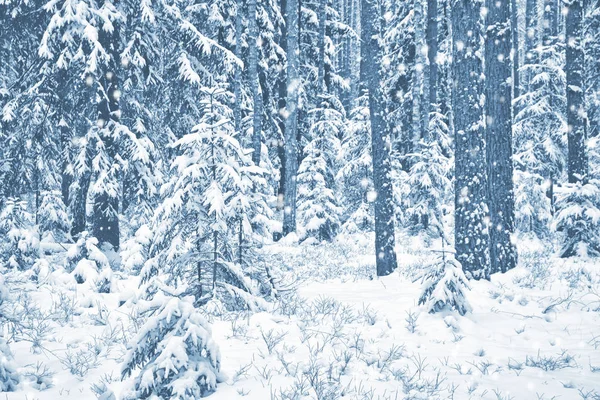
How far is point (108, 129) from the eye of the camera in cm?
1127

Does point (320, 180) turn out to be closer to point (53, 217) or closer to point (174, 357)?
point (53, 217)

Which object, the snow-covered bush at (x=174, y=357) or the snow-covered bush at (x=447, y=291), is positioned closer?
the snow-covered bush at (x=174, y=357)

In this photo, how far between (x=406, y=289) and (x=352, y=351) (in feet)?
11.4

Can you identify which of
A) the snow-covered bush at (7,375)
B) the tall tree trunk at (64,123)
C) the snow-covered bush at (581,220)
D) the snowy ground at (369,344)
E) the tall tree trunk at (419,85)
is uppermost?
the tall tree trunk at (419,85)

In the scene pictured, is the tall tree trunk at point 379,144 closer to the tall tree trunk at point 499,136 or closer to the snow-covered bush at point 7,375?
the tall tree trunk at point 499,136

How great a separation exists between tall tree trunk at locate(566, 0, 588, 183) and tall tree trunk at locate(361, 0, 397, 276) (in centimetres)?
569

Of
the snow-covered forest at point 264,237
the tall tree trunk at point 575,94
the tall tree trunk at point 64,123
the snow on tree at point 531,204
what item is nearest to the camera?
the snow-covered forest at point 264,237

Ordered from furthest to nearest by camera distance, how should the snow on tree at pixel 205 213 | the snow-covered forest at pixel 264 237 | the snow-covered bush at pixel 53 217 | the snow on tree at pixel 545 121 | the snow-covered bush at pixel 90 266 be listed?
the snow on tree at pixel 545 121 < the snow-covered bush at pixel 53 217 < the snow-covered bush at pixel 90 266 < the snow on tree at pixel 205 213 < the snow-covered forest at pixel 264 237

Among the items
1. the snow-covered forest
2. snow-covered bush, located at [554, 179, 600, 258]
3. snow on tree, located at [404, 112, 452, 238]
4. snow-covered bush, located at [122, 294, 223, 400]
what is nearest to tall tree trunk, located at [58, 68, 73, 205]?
the snow-covered forest

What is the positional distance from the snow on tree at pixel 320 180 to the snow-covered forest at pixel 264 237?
0.31 ft

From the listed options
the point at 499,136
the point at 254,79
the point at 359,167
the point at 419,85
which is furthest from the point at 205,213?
the point at 419,85

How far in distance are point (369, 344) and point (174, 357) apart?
2.51 metres

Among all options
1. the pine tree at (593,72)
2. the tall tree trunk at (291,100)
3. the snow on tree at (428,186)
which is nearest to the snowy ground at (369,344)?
the tall tree trunk at (291,100)

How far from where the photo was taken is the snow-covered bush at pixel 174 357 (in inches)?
139
